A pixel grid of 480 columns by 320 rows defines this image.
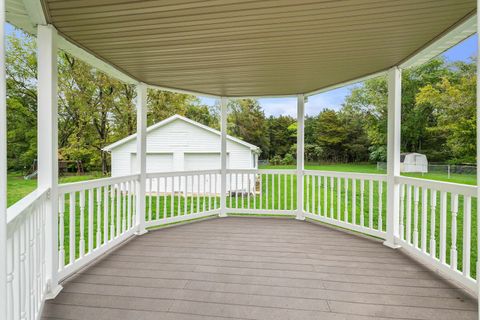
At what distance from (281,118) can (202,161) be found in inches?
127

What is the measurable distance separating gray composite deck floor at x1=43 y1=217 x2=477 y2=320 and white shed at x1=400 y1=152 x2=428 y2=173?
3.77 ft

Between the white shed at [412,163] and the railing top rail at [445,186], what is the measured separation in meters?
0.49

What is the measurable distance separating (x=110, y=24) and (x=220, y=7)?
96cm

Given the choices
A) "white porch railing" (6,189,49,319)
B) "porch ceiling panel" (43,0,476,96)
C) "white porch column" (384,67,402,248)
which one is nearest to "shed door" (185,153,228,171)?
"porch ceiling panel" (43,0,476,96)

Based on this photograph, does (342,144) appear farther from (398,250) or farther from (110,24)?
(110,24)

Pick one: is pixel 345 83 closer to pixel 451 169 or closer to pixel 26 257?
pixel 451 169

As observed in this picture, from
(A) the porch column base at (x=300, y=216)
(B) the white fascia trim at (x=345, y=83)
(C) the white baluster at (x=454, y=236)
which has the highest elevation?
(B) the white fascia trim at (x=345, y=83)

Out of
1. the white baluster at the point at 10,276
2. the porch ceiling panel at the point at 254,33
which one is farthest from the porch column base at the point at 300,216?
the white baluster at the point at 10,276

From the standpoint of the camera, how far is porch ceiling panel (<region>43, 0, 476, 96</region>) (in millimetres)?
1915

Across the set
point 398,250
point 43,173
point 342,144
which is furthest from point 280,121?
point 43,173

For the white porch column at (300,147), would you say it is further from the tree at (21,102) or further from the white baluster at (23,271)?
the white baluster at (23,271)

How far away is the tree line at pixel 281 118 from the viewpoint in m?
4.19

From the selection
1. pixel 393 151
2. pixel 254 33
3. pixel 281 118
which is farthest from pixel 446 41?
pixel 281 118

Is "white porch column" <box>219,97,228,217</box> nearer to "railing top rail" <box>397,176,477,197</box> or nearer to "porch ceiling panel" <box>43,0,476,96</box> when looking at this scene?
"porch ceiling panel" <box>43,0,476,96</box>
